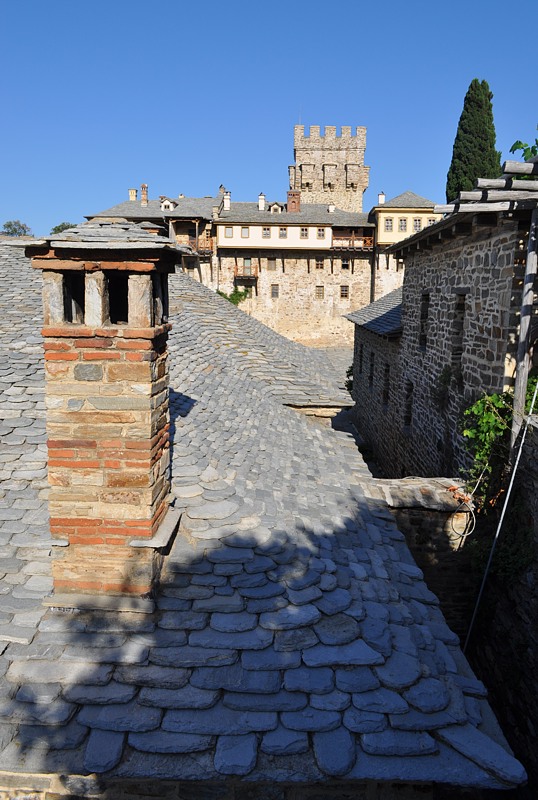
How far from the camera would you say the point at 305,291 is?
41500 millimetres

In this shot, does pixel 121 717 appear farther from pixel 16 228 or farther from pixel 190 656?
pixel 16 228

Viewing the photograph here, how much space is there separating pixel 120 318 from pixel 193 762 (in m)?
3.27

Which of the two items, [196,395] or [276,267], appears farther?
[276,267]

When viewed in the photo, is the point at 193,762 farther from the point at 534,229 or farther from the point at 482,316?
the point at 482,316

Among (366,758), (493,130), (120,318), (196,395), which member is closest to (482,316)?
(196,395)

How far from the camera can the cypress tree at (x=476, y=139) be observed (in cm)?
3084

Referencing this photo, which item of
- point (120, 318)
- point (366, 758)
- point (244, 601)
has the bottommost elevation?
point (366, 758)

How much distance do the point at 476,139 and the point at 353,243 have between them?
11420 millimetres

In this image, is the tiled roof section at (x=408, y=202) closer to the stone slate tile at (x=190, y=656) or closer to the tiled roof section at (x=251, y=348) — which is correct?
the tiled roof section at (x=251, y=348)

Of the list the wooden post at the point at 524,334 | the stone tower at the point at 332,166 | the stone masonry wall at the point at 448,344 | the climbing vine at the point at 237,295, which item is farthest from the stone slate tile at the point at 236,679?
the stone tower at the point at 332,166

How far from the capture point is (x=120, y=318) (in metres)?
4.56

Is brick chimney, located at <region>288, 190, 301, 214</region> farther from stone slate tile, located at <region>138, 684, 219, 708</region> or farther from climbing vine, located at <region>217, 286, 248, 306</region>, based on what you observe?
stone slate tile, located at <region>138, 684, 219, 708</region>

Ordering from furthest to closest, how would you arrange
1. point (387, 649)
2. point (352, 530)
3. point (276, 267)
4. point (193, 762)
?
point (276, 267) → point (352, 530) → point (387, 649) → point (193, 762)

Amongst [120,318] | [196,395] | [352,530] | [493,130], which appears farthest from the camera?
[493,130]
